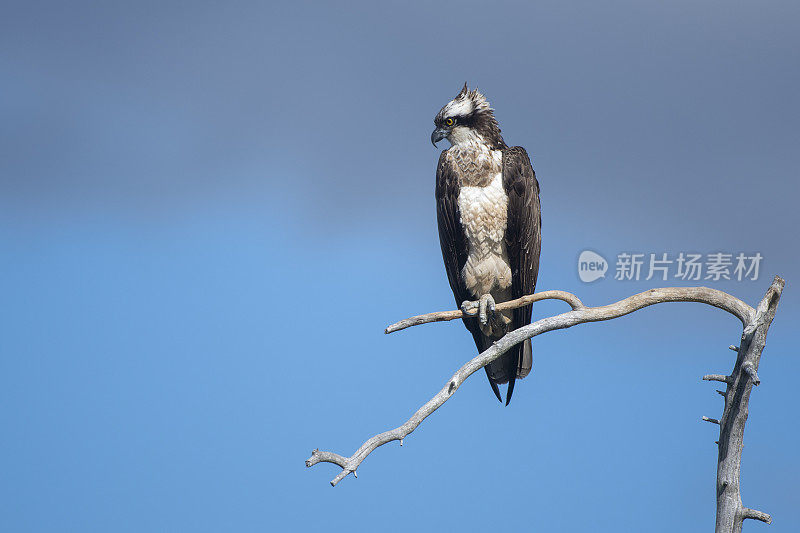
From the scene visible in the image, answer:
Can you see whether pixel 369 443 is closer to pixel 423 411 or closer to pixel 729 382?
pixel 423 411

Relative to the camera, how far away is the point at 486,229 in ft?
11.5

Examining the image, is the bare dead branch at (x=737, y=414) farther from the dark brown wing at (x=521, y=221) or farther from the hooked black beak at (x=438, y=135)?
the hooked black beak at (x=438, y=135)

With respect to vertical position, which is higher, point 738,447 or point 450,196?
point 450,196

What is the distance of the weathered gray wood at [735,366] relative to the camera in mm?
3168

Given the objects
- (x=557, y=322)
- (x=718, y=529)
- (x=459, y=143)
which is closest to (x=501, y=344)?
(x=557, y=322)

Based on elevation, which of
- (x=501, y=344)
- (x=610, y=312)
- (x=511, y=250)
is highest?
(x=511, y=250)

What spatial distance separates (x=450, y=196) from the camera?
11.7 feet

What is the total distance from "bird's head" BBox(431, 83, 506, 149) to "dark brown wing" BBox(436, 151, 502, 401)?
138 mm

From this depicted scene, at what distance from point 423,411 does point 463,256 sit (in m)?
0.84

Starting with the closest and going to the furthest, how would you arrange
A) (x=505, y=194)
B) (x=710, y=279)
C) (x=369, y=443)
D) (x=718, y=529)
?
(x=369, y=443)
(x=718, y=529)
(x=505, y=194)
(x=710, y=279)

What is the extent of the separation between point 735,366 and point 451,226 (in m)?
1.39

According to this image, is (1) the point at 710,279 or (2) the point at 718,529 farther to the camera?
(1) the point at 710,279

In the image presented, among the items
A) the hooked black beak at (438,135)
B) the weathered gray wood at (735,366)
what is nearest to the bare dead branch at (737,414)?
the weathered gray wood at (735,366)

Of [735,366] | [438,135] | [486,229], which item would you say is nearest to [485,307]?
[486,229]
